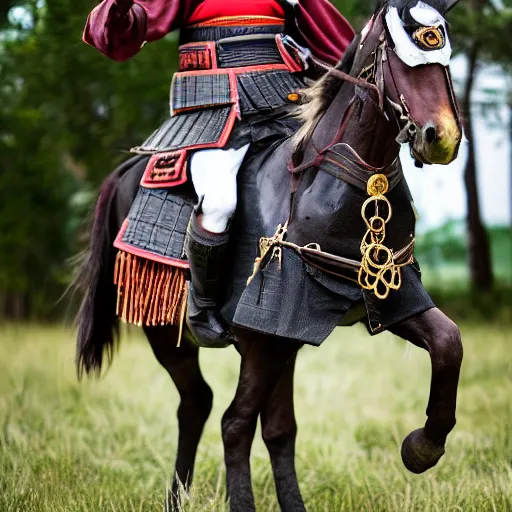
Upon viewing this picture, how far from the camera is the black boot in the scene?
13.5ft

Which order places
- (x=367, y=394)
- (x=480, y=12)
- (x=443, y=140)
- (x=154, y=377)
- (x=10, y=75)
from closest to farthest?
(x=443, y=140), (x=367, y=394), (x=154, y=377), (x=10, y=75), (x=480, y=12)

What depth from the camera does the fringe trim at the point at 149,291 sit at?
179 inches

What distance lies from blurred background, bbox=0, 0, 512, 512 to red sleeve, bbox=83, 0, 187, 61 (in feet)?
4.78

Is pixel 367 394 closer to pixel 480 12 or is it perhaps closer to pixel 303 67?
pixel 303 67

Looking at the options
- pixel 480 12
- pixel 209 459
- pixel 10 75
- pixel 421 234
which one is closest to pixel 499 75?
pixel 480 12

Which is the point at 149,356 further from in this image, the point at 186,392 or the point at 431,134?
the point at 431,134

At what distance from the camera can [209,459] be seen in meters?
5.83

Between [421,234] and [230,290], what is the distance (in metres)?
15.0

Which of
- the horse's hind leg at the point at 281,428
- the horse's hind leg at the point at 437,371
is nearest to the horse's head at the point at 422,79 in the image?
the horse's hind leg at the point at 437,371

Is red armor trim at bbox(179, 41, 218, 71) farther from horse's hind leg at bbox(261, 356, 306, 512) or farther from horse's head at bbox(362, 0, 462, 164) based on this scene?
horse's hind leg at bbox(261, 356, 306, 512)

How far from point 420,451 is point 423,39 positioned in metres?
1.65

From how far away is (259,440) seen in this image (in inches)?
269

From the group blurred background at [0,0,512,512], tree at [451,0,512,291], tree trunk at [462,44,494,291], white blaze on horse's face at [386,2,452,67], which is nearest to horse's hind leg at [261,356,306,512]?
blurred background at [0,0,512,512]

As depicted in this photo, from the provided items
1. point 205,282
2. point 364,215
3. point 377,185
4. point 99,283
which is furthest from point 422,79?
point 99,283
